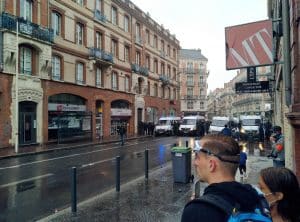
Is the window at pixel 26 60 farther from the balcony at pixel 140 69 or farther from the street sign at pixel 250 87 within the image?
the balcony at pixel 140 69

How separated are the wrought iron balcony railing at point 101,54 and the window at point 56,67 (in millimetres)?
4298

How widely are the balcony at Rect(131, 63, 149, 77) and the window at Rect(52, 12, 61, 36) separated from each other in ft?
45.2

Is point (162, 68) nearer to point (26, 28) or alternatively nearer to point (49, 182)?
point (26, 28)

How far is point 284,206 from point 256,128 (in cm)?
2839

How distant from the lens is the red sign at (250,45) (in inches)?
197

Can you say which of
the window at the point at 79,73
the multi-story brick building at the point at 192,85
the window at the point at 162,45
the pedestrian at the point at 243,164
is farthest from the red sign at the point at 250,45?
the multi-story brick building at the point at 192,85

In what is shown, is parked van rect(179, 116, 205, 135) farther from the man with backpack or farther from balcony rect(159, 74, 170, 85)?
the man with backpack

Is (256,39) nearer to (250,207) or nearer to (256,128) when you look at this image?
(250,207)

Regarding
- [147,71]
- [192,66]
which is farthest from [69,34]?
[192,66]

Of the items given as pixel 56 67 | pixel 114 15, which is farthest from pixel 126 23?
pixel 56 67

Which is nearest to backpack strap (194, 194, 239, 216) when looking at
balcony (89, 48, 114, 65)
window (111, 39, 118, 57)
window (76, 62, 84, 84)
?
window (76, 62, 84, 84)

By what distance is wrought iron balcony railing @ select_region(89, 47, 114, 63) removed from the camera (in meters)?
31.4

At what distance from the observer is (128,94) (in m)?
39.6

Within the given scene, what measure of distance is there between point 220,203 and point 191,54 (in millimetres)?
91737
